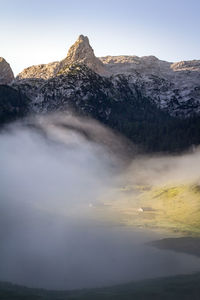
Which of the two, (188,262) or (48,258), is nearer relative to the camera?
(188,262)

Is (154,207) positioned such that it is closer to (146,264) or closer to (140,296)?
(146,264)

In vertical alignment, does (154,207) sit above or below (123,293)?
above

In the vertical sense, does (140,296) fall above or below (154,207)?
below

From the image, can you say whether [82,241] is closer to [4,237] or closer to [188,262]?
[4,237]

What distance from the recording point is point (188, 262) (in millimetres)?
94375

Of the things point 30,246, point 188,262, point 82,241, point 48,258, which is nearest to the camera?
point 188,262

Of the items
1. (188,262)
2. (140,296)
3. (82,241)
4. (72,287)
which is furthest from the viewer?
(82,241)

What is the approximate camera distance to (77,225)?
151500 millimetres

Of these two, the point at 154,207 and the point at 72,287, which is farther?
the point at 154,207

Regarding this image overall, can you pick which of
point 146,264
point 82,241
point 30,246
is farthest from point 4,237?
point 146,264

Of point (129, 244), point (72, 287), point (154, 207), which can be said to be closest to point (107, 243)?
point (129, 244)

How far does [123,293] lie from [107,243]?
148 feet

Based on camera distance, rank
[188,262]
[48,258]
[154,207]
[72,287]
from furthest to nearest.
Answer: [154,207], [48,258], [188,262], [72,287]

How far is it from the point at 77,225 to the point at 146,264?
62.6m
